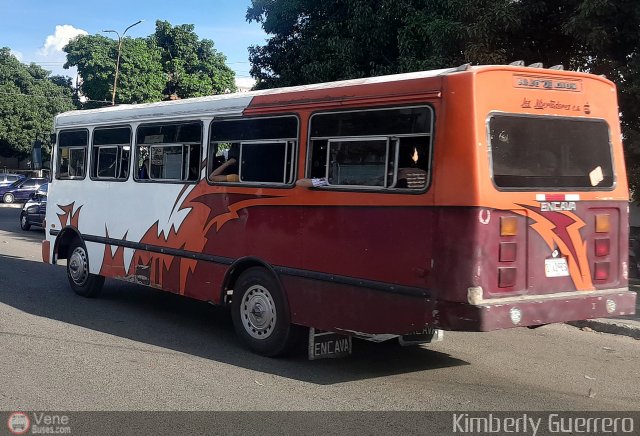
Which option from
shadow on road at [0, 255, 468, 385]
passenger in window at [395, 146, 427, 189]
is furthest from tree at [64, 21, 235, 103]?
passenger in window at [395, 146, 427, 189]

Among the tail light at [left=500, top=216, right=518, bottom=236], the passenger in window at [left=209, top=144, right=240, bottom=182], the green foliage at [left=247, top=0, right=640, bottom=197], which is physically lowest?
the tail light at [left=500, top=216, right=518, bottom=236]

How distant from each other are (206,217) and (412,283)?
2.96 m

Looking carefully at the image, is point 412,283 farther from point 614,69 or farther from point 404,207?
point 614,69

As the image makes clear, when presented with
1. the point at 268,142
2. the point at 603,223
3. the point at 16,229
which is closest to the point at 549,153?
the point at 603,223

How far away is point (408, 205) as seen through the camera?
5.40 m

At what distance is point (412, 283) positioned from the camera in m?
5.35

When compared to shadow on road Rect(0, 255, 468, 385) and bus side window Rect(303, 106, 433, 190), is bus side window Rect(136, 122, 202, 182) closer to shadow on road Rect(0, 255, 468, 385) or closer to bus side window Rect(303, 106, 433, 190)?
shadow on road Rect(0, 255, 468, 385)

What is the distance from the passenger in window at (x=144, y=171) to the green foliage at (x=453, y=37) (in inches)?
228

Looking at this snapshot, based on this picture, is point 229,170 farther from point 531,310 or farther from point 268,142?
point 531,310

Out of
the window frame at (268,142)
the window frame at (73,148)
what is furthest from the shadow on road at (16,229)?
the window frame at (268,142)

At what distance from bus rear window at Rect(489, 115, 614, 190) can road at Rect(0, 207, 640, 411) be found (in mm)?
1846

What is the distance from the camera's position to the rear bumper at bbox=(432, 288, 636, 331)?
5074 mm

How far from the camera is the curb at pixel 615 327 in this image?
8270 mm

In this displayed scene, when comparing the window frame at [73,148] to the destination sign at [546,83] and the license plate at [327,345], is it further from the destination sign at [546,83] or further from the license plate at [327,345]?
the destination sign at [546,83]
